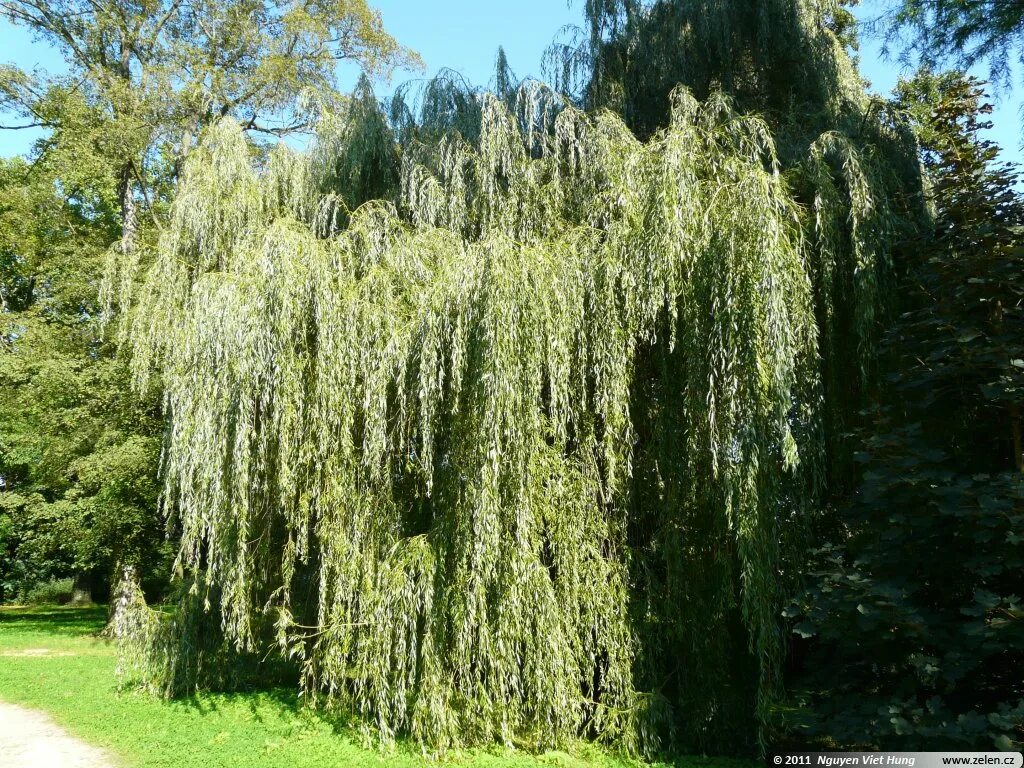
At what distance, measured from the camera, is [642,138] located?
7734 millimetres

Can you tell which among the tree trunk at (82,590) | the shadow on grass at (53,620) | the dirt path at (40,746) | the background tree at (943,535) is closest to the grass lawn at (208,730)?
the dirt path at (40,746)

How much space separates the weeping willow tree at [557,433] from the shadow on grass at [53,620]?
9272 mm

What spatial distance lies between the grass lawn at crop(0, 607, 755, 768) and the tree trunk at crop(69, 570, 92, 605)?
11825 millimetres

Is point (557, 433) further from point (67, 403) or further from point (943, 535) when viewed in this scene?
point (67, 403)

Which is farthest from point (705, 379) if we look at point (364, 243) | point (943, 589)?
point (364, 243)

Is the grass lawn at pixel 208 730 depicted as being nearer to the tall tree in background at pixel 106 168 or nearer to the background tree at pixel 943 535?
the background tree at pixel 943 535

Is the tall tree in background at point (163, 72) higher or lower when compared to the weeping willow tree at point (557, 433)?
higher

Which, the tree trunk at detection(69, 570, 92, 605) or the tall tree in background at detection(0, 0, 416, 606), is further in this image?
A: the tree trunk at detection(69, 570, 92, 605)

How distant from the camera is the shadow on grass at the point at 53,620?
13320 millimetres

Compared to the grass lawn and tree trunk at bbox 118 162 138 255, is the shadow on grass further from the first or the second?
tree trunk at bbox 118 162 138 255

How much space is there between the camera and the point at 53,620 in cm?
1535

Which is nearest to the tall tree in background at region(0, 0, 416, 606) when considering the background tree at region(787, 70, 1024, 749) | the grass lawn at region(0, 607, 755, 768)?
Answer: the grass lawn at region(0, 607, 755, 768)

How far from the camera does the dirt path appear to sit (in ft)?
18.3

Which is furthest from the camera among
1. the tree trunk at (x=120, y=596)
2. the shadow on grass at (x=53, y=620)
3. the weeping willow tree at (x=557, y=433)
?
the shadow on grass at (x=53, y=620)
